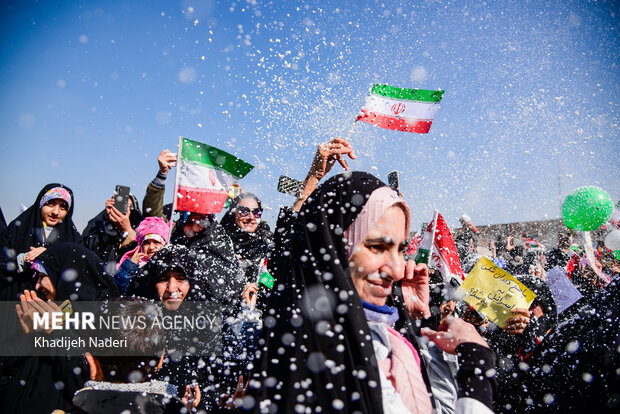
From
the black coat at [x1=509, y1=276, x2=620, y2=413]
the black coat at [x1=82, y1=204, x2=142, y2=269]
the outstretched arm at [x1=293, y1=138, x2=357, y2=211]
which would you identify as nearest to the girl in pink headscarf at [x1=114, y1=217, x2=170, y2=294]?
the black coat at [x1=82, y1=204, x2=142, y2=269]

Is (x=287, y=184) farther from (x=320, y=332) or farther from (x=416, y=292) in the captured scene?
(x=320, y=332)

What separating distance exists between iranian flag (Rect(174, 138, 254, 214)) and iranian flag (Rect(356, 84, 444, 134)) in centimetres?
216

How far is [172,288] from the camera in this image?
3.75m

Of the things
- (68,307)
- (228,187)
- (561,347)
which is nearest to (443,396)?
(561,347)

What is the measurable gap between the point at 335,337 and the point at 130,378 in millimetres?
1904

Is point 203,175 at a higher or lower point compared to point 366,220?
higher

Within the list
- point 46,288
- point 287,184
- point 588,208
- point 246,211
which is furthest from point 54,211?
point 588,208

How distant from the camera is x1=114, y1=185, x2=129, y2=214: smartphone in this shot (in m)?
5.60

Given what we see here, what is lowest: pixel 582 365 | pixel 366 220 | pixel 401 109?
pixel 582 365

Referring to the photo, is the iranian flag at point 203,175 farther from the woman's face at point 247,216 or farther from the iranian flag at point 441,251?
the iranian flag at point 441,251

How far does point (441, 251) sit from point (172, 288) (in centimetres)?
338

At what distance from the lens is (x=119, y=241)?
18.8ft

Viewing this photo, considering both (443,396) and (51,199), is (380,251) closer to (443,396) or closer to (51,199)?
(443,396)

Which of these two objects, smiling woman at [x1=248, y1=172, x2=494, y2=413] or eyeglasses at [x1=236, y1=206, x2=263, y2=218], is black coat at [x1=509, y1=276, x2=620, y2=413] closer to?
smiling woman at [x1=248, y1=172, x2=494, y2=413]
